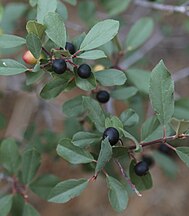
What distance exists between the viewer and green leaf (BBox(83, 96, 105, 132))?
1.31 m

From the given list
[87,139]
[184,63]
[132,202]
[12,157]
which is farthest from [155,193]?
[87,139]

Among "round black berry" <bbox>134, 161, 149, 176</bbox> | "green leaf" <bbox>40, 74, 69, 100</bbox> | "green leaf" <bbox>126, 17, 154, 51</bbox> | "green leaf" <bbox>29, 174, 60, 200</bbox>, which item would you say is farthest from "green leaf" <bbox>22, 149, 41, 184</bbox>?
"green leaf" <bbox>126, 17, 154, 51</bbox>

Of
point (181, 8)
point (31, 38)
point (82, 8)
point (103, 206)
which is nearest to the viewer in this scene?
point (31, 38)

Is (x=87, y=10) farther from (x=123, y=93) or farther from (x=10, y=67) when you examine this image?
(x=10, y=67)

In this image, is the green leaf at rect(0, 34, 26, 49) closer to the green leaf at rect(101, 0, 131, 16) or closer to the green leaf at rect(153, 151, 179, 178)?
the green leaf at rect(101, 0, 131, 16)

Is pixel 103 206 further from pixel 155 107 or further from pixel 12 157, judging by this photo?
pixel 155 107

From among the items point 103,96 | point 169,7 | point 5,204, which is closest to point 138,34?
point 169,7

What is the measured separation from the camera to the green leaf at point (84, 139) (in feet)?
4.23

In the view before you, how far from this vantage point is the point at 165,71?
1.23 metres

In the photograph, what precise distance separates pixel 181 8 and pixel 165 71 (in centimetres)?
76

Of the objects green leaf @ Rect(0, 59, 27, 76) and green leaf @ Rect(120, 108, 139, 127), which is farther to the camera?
green leaf @ Rect(120, 108, 139, 127)

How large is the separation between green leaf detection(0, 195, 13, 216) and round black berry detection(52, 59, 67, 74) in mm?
549

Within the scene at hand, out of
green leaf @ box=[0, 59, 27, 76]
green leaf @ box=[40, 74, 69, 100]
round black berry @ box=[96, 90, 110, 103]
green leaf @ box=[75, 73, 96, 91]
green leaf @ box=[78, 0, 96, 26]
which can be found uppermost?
green leaf @ box=[0, 59, 27, 76]

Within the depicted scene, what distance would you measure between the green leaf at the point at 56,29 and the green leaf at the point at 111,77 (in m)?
0.18
